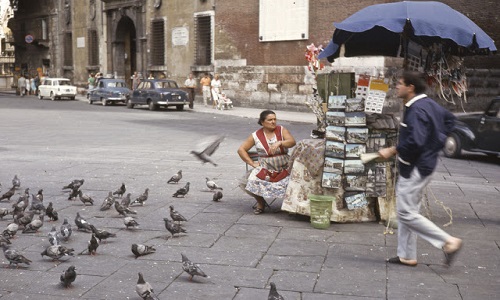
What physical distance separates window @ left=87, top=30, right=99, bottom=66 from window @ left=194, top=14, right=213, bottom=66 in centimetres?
1239

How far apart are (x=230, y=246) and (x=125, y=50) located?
36.7 metres

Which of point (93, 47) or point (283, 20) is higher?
point (283, 20)

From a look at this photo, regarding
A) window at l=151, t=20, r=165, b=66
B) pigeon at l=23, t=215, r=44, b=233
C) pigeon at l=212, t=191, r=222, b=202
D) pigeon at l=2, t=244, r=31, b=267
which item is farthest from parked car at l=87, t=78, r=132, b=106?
pigeon at l=2, t=244, r=31, b=267

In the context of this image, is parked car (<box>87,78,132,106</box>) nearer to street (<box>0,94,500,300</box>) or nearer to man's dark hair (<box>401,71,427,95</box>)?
street (<box>0,94,500,300</box>)

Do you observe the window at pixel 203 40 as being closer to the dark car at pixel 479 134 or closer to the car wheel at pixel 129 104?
the car wheel at pixel 129 104

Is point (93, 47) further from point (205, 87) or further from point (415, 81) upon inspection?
point (415, 81)

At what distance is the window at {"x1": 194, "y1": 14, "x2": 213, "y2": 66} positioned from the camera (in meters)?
32.4

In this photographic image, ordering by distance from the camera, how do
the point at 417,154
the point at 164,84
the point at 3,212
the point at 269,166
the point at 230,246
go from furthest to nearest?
the point at 164,84 < the point at 269,166 < the point at 3,212 < the point at 230,246 < the point at 417,154

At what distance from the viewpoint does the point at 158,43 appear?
3622cm

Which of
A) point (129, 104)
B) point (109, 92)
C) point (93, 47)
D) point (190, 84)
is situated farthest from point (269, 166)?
point (93, 47)

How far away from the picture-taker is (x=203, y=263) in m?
5.83

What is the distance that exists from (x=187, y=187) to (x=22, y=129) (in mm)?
12056

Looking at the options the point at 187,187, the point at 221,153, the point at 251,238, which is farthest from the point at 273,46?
the point at 251,238

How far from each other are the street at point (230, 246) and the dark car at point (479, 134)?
1452mm
